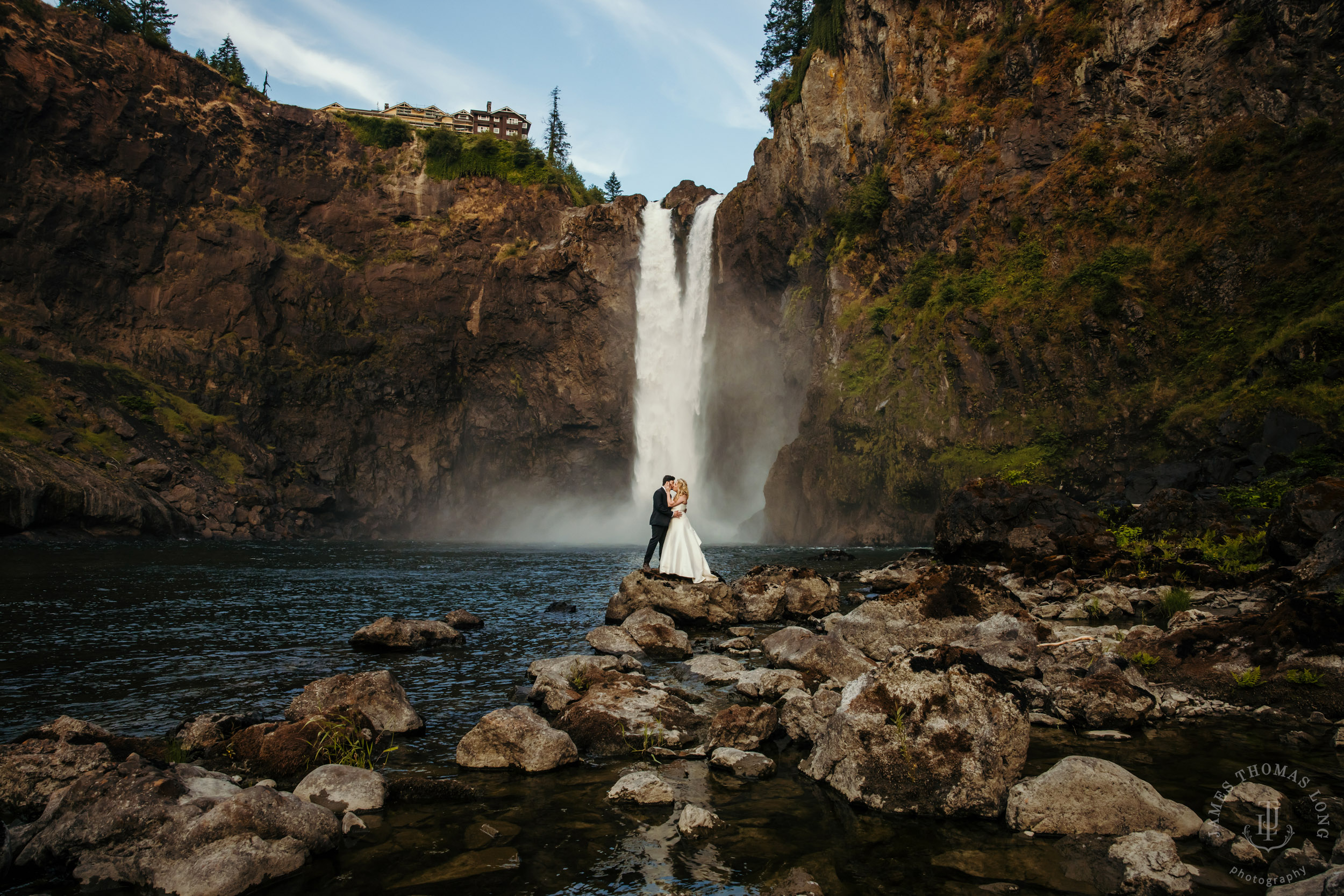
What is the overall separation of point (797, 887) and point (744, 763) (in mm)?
2284

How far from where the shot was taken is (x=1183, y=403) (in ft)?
88.5

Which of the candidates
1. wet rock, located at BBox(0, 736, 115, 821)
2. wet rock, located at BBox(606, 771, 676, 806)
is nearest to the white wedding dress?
wet rock, located at BBox(606, 771, 676, 806)

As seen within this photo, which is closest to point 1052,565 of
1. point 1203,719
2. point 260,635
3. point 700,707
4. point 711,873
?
point 1203,719

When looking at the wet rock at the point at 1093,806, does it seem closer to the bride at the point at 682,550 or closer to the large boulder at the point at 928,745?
the large boulder at the point at 928,745

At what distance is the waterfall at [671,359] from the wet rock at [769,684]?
154ft

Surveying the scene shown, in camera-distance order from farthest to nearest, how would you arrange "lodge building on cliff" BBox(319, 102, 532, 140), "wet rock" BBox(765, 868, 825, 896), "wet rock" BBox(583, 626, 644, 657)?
"lodge building on cliff" BBox(319, 102, 532, 140) → "wet rock" BBox(583, 626, 644, 657) → "wet rock" BBox(765, 868, 825, 896)

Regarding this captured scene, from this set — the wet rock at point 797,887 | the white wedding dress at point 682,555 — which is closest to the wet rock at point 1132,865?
the wet rock at point 797,887

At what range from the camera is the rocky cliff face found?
5006cm

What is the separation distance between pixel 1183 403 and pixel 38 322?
66.4 metres

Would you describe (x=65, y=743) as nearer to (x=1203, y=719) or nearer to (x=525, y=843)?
(x=525, y=843)

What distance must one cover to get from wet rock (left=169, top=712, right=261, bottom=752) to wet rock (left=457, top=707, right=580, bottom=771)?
2.40m

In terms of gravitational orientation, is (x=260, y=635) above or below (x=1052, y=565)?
below

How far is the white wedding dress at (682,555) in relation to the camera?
16453mm

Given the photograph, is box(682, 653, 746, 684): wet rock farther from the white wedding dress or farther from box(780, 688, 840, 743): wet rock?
the white wedding dress
